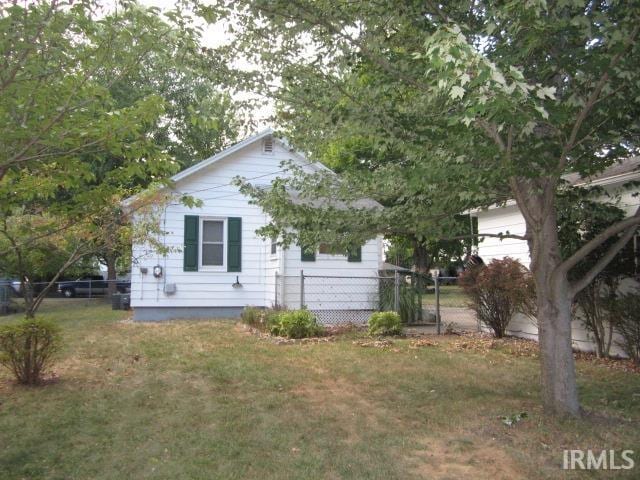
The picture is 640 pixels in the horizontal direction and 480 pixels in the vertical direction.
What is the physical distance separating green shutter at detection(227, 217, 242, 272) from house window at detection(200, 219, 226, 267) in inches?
7.7

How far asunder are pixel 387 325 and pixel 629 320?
4334mm

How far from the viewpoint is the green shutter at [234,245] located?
13.9 metres

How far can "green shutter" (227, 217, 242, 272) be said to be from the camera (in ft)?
45.6

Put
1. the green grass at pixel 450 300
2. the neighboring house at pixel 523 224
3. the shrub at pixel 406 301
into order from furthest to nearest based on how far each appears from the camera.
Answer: the shrub at pixel 406 301
the green grass at pixel 450 300
the neighboring house at pixel 523 224

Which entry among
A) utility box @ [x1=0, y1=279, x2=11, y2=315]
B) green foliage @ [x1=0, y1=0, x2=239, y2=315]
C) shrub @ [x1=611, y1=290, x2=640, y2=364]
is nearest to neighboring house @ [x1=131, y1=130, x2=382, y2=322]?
shrub @ [x1=611, y1=290, x2=640, y2=364]

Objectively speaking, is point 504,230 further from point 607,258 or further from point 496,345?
point 607,258

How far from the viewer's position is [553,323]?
5.24 metres

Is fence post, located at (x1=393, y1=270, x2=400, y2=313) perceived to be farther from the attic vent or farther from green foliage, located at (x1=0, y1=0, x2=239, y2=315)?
green foliage, located at (x1=0, y1=0, x2=239, y2=315)

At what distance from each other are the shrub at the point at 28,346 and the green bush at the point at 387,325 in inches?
236

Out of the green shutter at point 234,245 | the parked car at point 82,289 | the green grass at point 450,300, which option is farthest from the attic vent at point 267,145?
the parked car at point 82,289

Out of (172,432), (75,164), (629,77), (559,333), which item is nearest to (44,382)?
(172,432)

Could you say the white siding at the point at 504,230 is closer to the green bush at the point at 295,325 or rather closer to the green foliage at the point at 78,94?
the green bush at the point at 295,325

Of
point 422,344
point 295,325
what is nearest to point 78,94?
point 295,325

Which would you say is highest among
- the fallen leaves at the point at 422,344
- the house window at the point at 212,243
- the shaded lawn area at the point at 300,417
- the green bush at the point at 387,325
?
the house window at the point at 212,243
